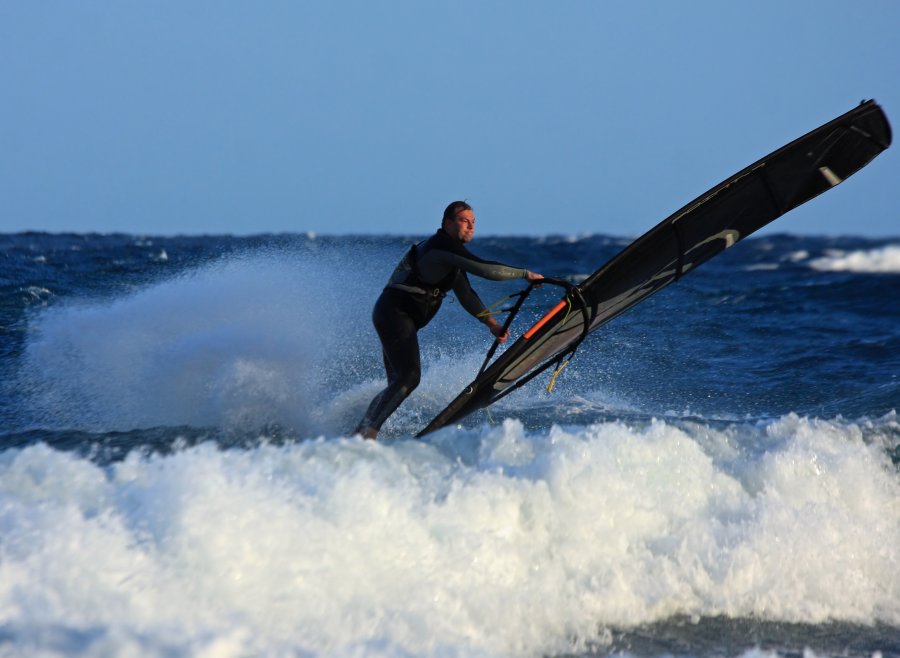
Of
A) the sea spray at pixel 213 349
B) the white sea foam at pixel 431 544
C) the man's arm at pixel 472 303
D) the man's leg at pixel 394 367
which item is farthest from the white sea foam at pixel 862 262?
the white sea foam at pixel 431 544

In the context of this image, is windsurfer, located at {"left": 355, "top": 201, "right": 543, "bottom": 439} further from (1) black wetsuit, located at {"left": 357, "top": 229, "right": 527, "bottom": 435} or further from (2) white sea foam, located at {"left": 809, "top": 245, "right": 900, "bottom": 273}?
(2) white sea foam, located at {"left": 809, "top": 245, "right": 900, "bottom": 273}

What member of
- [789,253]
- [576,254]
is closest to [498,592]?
[576,254]

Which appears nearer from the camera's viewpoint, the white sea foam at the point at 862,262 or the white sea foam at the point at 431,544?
the white sea foam at the point at 431,544

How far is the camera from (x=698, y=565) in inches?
205

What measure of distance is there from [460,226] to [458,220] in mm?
40

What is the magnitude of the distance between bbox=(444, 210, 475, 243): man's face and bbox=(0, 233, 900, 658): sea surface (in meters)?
1.31

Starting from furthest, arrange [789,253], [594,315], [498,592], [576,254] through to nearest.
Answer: [789,253] < [576,254] < [594,315] < [498,592]

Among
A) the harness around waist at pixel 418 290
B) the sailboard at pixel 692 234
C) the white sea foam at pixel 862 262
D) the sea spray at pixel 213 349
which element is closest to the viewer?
the harness around waist at pixel 418 290

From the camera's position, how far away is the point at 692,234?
23.4 feet

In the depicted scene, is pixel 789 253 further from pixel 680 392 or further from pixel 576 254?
pixel 680 392

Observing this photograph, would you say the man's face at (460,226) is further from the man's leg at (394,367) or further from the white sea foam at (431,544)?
the white sea foam at (431,544)

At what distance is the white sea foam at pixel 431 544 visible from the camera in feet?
13.2

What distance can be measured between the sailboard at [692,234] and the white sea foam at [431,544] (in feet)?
3.27

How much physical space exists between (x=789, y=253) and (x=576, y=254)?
7.53 meters
